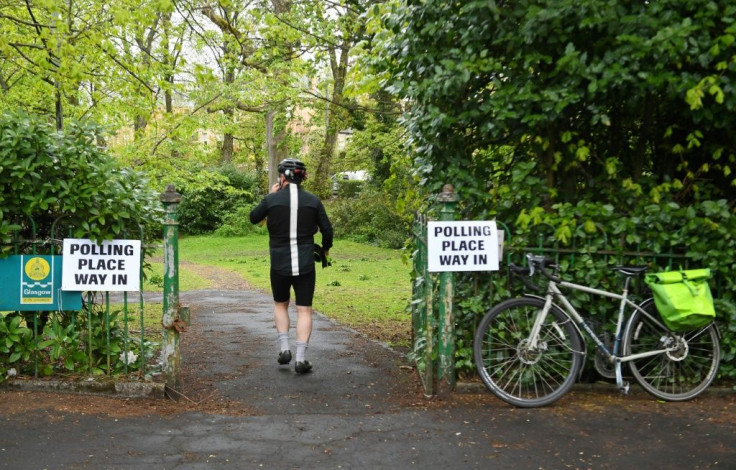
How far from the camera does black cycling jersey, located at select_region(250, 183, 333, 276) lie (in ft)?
21.7

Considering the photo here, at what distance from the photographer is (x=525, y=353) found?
5.57m

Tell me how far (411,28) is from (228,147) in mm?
42435

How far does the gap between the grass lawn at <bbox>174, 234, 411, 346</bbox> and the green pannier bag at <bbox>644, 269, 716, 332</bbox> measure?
2.43 m

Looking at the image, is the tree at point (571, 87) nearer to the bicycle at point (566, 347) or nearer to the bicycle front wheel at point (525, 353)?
the bicycle at point (566, 347)

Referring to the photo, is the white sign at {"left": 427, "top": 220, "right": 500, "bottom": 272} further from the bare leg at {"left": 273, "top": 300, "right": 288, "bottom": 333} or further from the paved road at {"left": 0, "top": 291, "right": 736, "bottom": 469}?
the bare leg at {"left": 273, "top": 300, "right": 288, "bottom": 333}

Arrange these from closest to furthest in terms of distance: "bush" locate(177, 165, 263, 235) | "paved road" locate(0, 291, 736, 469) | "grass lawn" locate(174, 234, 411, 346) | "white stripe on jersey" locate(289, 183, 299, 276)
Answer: "paved road" locate(0, 291, 736, 469) → "white stripe on jersey" locate(289, 183, 299, 276) → "grass lawn" locate(174, 234, 411, 346) → "bush" locate(177, 165, 263, 235)

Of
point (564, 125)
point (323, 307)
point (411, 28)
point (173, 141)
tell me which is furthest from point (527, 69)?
point (173, 141)

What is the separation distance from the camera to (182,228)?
124ft

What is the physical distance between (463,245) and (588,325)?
1.21m

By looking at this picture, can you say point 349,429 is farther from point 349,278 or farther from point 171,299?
point 349,278

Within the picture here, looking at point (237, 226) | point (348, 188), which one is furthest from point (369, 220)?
point (237, 226)

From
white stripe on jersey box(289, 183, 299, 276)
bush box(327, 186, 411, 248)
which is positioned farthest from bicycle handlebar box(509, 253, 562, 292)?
bush box(327, 186, 411, 248)

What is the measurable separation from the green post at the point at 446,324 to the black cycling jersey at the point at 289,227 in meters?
1.37

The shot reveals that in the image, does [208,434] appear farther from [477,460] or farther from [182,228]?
[182,228]
